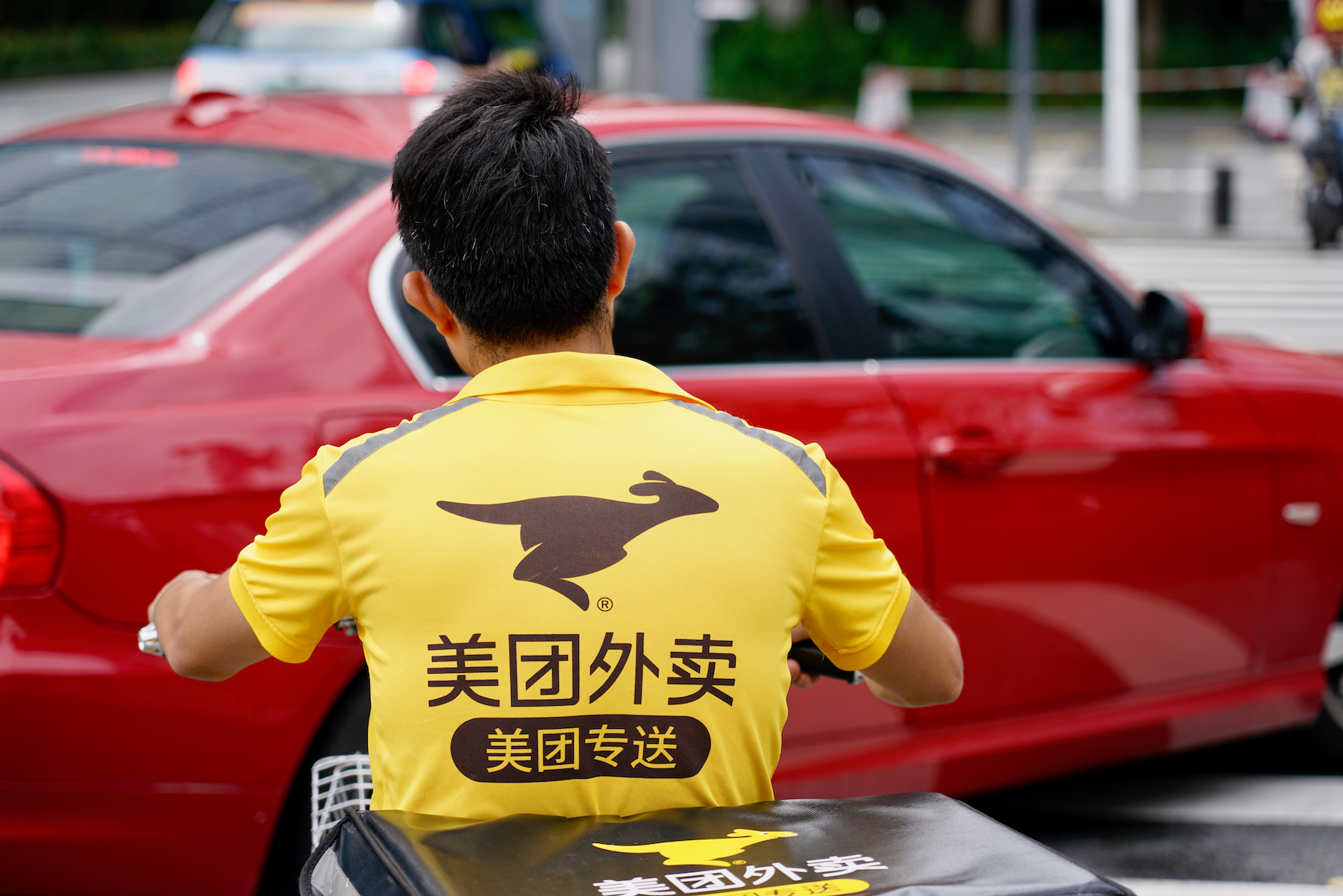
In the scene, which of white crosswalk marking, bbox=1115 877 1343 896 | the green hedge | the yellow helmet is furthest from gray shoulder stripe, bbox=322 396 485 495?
the green hedge

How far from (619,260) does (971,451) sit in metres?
1.68

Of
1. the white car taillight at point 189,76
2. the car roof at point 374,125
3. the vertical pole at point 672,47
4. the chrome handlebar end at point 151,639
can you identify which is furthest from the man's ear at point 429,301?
the white car taillight at point 189,76

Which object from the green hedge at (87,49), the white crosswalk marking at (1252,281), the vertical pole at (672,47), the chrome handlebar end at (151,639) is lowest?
the white crosswalk marking at (1252,281)

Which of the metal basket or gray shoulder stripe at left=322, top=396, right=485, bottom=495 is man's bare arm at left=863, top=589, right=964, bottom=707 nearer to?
gray shoulder stripe at left=322, top=396, right=485, bottom=495

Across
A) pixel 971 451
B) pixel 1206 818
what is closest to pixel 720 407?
pixel 971 451

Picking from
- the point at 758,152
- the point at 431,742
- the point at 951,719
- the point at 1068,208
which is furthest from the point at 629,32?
the point at 1068,208

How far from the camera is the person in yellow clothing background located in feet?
4.99

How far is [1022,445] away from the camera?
327cm

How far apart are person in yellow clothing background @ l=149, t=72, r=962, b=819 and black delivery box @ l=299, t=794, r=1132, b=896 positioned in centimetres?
7

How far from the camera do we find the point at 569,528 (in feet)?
5.01

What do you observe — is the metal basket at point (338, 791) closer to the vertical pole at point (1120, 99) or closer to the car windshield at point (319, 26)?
the car windshield at point (319, 26)

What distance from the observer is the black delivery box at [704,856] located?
1.35 meters

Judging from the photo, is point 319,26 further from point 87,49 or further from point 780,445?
point 87,49

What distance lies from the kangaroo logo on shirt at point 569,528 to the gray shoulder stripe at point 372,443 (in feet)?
0.34
